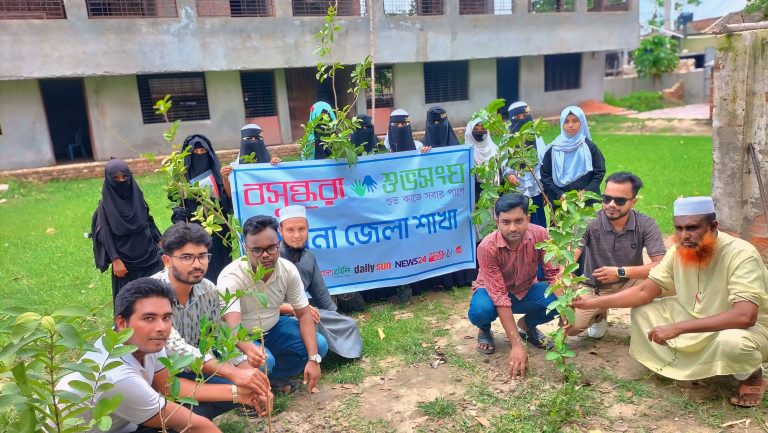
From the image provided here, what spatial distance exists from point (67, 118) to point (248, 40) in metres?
6.60

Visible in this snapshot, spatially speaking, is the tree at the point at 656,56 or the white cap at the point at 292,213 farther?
the tree at the point at 656,56

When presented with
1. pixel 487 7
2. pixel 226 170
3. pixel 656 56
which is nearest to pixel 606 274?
pixel 226 170

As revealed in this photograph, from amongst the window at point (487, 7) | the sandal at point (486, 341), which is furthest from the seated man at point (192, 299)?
the window at point (487, 7)

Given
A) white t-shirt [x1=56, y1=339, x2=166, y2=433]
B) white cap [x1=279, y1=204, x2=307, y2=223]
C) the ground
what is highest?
white cap [x1=279, y1=204, x2=307, y2=223]

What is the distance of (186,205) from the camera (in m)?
4.70

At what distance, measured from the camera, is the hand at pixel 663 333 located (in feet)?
10.3

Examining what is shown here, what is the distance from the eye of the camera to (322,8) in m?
14.2

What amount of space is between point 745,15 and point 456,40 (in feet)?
32.1

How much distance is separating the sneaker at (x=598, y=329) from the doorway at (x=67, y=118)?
14.2 metres

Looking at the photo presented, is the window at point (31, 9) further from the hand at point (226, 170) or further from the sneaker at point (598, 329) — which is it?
the sneaker at point (598, 329)

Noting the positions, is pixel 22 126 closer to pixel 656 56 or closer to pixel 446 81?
pixel 446 81

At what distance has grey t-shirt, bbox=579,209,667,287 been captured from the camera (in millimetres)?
3893

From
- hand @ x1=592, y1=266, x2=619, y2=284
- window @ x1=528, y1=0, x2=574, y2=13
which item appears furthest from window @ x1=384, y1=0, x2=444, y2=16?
hand @ x1=592, y1=266, x2=619, y2=284

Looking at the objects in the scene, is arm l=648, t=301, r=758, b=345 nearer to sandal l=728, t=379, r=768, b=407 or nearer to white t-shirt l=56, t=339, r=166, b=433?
sandal l=728, t=379, r=768, b=407
